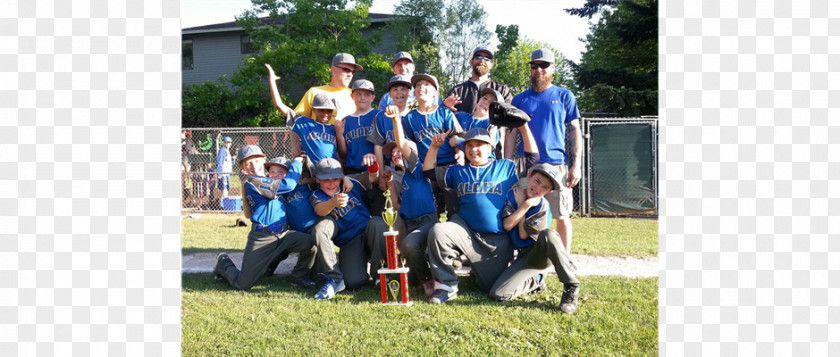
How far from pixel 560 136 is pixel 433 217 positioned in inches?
53.4

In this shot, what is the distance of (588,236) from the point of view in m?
8.84

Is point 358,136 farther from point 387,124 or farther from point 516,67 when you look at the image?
point 516,67

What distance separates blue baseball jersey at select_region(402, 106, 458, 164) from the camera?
5352mm

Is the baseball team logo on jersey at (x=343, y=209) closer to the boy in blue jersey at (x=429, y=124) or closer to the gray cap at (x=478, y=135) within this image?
the boy in blue jersey at (x=429, y=124)

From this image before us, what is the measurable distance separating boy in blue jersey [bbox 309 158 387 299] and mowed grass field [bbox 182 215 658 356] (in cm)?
23

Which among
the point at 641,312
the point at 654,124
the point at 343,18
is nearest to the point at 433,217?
the point at 641,312

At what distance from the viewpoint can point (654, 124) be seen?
1152cm

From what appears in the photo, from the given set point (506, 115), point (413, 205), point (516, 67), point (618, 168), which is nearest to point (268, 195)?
point (413, 205)

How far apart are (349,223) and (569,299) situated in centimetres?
215

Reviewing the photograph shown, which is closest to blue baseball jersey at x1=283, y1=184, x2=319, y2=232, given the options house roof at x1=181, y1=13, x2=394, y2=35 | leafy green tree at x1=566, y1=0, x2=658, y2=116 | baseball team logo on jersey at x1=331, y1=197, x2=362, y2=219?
baseball team logo on jersey at x1=331, y1=197, x2=362, y2=219

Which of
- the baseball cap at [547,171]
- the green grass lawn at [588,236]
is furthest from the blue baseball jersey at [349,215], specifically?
the green grass lawn at [588,236]

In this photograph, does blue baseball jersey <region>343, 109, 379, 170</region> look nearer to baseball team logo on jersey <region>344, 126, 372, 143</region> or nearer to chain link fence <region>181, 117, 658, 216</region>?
baseball team logo on jersey <region>344, 126, 372, 143</region>

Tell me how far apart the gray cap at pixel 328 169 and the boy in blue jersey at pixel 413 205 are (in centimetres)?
47

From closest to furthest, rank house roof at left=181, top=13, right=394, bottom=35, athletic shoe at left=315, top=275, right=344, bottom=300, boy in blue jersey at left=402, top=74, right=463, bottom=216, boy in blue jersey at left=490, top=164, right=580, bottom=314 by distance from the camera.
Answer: boy in blue jersey at left=490, top=164, right=580, bottom=314
athletic shoe at left=315, top=275, right=344, bottom=300
boy in blue jersey at left=402, top=74, right=463, bottom=216
house roof at left=181, top=13, right=394, bottom=35
